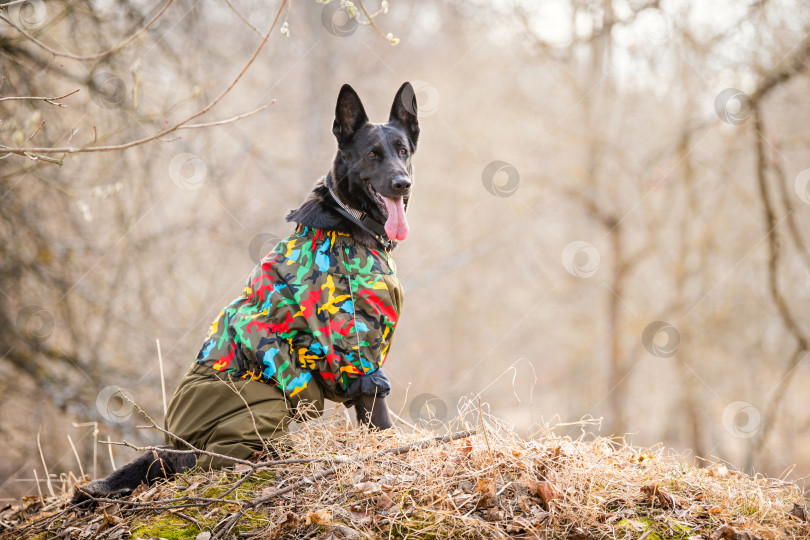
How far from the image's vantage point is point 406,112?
3.67 m

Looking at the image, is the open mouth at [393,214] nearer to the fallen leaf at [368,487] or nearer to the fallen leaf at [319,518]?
the fallen leaf at [368,487]

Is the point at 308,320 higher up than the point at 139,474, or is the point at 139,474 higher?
the point at 308,320

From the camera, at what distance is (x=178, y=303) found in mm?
8727

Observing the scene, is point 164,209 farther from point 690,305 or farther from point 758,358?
point 758,358

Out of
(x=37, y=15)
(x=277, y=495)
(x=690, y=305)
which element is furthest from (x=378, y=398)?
(x=690, y=305)

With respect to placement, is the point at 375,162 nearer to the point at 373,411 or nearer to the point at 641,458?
the point at 373,411

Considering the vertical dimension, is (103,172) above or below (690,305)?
above

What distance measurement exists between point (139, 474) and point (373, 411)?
49.6 inches

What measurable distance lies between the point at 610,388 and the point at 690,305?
78.2 inches

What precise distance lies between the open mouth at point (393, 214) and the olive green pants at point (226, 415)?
1.02 m

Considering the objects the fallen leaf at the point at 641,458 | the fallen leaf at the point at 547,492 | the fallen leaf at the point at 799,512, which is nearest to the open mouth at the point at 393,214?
the fallen leaf at the point at 547,492

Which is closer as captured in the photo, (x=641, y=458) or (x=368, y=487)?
(x=368, y=487)

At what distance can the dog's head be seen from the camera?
11.0ft

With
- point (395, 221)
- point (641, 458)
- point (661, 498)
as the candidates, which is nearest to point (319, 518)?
point (661, 498)
